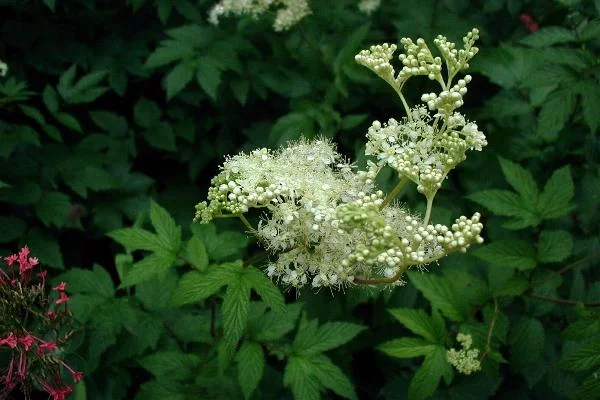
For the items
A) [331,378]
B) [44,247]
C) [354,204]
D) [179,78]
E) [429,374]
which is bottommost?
[44,247]

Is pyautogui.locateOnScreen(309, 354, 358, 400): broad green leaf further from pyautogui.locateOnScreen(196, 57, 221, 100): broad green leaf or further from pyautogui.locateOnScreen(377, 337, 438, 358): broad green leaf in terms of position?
pyautogui.locateOnScreen(196, 57, 221, 100): broad green leaf

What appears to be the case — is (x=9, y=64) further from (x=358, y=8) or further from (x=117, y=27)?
(x=358, y=8)

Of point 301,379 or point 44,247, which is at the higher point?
point 301,379

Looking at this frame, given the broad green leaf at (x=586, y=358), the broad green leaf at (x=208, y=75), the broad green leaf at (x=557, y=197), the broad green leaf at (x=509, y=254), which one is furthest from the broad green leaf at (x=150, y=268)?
the broad green leaf at (x=557, y=197)

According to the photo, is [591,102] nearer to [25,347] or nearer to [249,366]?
[249,366]

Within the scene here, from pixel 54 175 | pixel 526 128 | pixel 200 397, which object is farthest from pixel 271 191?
pixel 526 128

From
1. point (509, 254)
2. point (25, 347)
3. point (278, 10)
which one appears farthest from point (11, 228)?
point (509, 254)
